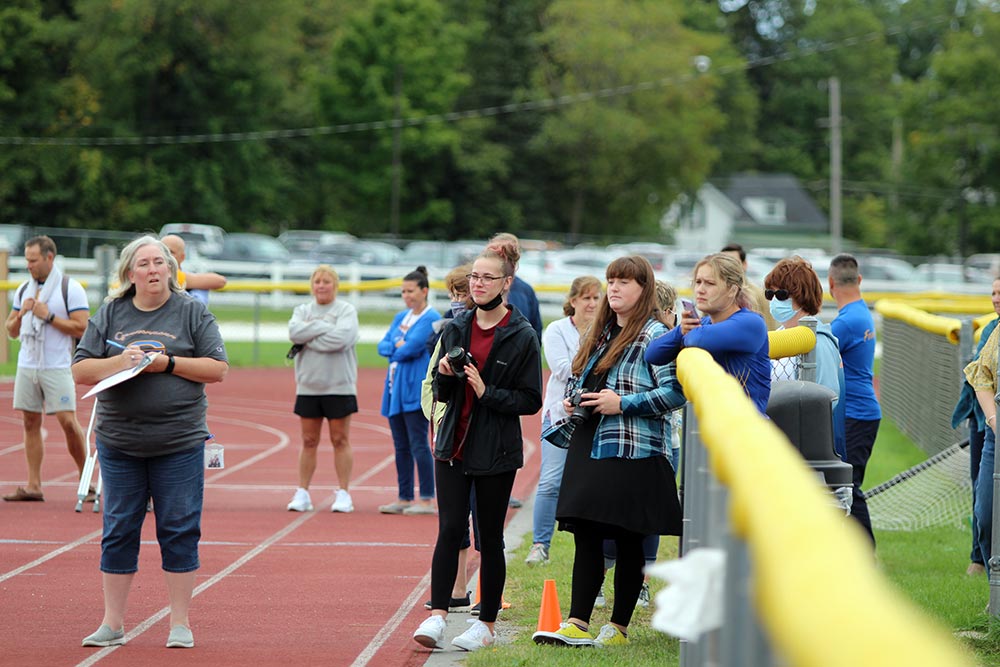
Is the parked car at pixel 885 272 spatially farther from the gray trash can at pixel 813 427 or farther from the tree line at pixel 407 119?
the gray trash can at pixel 813 427

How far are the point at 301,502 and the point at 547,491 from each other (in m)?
3.17

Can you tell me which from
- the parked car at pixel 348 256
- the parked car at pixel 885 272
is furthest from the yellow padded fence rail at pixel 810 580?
the parked car at pixel 885 272

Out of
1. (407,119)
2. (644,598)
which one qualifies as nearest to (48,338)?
(644,598)

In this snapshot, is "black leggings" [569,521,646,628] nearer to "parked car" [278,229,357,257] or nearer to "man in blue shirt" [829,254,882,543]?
"man in blue shirt" [829,254,882,543]

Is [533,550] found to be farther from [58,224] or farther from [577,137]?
[577,137]

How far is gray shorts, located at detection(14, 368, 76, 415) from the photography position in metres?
11.4

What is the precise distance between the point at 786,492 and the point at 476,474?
4755 millimetres

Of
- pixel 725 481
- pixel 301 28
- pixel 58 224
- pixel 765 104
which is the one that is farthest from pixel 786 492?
pixel 765 104

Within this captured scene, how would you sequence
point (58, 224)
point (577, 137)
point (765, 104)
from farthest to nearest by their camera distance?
point (765, 104) → point (577, 137) → point (58, 224)

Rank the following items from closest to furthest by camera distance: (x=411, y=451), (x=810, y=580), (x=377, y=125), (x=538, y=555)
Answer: (x=810, y=580) < (x=538, y=555) < (x=411, y=451) < (x=377, y=125)

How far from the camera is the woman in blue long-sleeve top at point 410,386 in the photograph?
36.2ft

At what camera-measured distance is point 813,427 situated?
622 centimetres

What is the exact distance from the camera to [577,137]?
71312 mm

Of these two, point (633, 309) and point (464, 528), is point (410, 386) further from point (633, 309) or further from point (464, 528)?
point (633, 309)
